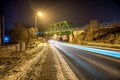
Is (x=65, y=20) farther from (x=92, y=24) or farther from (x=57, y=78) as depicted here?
(x=57, y=78)

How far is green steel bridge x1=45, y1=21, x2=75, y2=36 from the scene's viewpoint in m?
104

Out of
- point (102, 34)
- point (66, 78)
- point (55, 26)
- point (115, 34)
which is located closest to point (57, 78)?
point (66, 78)

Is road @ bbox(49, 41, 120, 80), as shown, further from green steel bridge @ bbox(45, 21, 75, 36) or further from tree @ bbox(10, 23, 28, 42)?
green steel bridge @ bbox(45, 21, 75, 36)

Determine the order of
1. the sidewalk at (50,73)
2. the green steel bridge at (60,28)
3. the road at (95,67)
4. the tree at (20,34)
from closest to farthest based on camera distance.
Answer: the sidewalk at (50,73), the road at (95,67), the tree at (20,34), the green steel bridge at (60,28)

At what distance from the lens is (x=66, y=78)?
853 centimetres

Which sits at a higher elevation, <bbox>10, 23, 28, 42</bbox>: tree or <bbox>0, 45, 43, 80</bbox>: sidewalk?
<bbox>10, 23, 28, 42</bbox>: tree

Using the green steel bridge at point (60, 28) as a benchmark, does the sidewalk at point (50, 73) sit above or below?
below

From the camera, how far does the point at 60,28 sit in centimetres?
13712

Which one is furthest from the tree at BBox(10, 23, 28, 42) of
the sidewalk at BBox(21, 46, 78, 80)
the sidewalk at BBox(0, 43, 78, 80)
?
the sidewalk at BBox(21, 46, 78, 80)

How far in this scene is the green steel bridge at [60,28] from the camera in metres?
104

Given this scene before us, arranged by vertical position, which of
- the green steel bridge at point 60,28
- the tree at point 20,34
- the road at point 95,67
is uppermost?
the green steel bridge at point 60,28

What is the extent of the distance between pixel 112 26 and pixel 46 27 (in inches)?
4788

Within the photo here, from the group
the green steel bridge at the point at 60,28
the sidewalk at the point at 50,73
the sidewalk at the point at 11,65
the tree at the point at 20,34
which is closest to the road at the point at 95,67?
the sidewalk at the point at 50,73

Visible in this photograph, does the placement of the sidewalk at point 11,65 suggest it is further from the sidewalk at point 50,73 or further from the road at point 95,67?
the road at point 95,67
